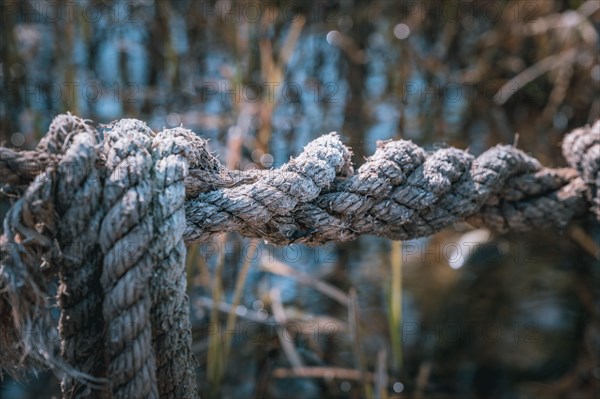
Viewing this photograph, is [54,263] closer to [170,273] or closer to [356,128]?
[170,273]

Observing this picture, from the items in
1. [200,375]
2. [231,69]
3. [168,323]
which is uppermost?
[231,69]

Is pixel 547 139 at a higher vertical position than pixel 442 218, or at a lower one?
higher

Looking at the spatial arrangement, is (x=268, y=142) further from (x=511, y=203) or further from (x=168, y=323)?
(x=168, y=323)

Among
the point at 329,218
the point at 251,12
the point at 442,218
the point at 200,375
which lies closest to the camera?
the point at 329,218

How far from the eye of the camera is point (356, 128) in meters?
3.47

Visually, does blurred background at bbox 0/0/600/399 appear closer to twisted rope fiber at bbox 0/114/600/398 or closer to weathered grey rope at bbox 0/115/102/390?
twisted rope fiber at bbox 0/114/600/398

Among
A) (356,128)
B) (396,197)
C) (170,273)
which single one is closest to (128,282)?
(170,273)

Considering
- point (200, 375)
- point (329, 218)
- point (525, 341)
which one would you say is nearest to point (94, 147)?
point (329, 218)

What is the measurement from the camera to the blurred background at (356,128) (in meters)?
2.32

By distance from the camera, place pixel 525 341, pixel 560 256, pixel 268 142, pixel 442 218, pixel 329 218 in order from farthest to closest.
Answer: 1. pixel 268 142
2. pixel 560 256
3. pixel 525 341
4. pixel 442 218
5. pixel 329 218

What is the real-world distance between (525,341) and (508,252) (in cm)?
47

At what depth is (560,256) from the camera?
9.32 feet

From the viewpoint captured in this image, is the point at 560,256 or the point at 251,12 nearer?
the point at 560,256

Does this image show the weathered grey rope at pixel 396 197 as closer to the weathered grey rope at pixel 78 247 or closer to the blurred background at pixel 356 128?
the weathered grey rope at pixel 78 247
